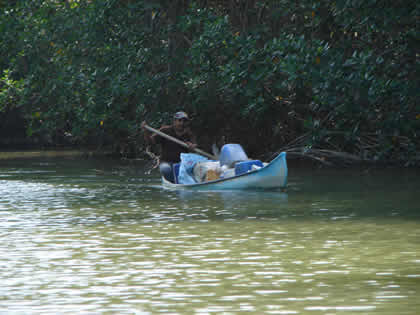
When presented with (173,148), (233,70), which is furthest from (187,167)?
(233,70)

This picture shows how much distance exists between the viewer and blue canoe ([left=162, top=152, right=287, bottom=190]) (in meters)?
15.3

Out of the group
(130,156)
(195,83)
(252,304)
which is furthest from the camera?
(130,156)

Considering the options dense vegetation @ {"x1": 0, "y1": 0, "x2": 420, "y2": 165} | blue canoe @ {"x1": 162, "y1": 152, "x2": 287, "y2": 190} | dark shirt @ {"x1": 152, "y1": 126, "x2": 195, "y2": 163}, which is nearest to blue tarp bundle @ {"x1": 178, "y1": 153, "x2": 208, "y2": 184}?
blue canoe @ {"x1": 162, "y1": 152, "x2": 287, "y2": 190}

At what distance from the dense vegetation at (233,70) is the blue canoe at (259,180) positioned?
4.01m

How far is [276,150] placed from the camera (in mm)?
24172


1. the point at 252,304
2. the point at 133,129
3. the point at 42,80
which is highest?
the point at 42,80

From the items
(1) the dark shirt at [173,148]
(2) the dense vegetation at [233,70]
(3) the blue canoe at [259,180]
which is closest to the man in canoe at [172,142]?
(1) the dark shirt at [173,148]

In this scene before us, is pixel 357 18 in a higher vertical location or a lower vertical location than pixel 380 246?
higher

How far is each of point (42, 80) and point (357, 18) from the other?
12945 mm

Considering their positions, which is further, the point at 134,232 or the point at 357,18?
the point at 357,18

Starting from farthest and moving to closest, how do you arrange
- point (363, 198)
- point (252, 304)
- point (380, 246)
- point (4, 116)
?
1. point (4, 116)
2. point (363, 198)
3. point (380, 246)
4. point (252, 304)

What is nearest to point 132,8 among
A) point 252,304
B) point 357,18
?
point 357,18

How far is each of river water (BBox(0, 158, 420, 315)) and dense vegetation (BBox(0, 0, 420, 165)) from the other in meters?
3.34

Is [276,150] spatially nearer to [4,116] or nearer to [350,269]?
[350,269]
